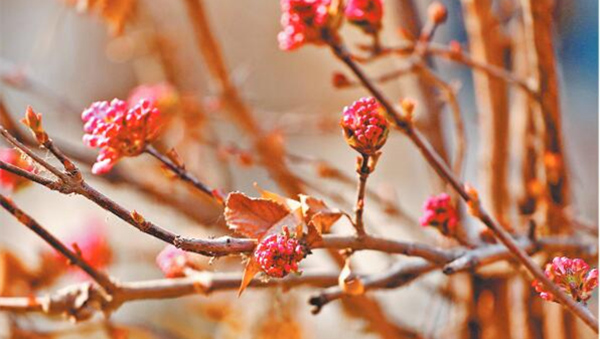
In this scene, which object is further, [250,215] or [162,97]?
[162,97]

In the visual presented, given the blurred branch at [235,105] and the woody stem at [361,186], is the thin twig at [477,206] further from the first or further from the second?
the blurred branch at [235,105]

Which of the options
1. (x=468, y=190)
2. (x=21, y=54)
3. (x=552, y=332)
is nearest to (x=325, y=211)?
(x=468, y=190)

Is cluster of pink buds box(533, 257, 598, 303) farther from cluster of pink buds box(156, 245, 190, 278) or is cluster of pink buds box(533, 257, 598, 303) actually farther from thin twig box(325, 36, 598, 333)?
cluster of pink buds box(156, 245, 190, 278)

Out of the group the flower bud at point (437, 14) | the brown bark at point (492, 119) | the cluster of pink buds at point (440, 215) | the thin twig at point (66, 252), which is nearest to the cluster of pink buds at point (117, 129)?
the thin twig at point (66, 252)

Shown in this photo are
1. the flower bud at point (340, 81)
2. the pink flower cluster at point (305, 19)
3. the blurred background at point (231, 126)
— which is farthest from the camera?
the blurred background at point (231, 126)

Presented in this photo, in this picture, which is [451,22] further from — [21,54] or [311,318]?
[21,54]

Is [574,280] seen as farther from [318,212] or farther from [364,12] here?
[364,12]

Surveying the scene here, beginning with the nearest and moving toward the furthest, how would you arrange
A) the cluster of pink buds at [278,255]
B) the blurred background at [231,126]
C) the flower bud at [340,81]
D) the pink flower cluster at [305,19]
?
the cluster of pink buds at [278,255] < the pink flower cluster at [305,19] < the flower bud at [340,81] < the blurred background at [231,126]

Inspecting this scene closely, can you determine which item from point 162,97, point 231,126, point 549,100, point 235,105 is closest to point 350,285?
point 549,100
